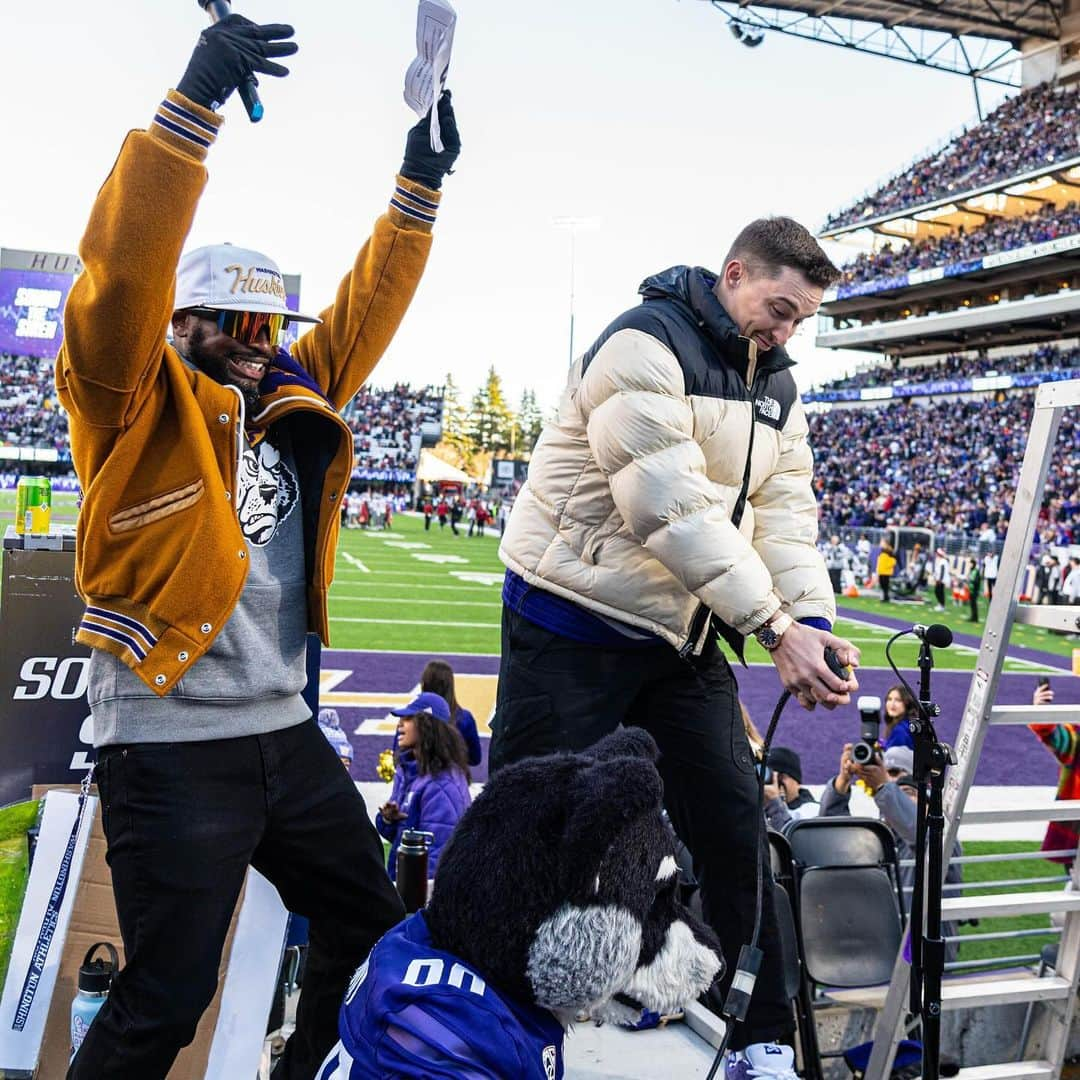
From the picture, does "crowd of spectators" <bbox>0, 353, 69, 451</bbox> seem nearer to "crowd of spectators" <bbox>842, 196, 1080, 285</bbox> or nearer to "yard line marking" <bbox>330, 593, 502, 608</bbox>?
"yard line marking" <bbox>330, 593, 502, 608</bbox>

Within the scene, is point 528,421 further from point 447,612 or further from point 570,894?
point 570,894

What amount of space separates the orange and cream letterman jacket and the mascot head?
27.6 inches

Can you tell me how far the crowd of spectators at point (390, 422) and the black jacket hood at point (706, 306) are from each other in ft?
182

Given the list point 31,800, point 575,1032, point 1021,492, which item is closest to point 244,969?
point 31,800

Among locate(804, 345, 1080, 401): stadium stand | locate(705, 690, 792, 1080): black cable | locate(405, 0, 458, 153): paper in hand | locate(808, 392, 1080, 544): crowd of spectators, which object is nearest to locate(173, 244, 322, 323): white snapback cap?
locate(405, 0, 458, 153): paper in hand

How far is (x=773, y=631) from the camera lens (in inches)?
97.6

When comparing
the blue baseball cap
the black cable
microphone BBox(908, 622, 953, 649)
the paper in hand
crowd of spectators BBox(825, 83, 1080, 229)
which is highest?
crowd of spectators BBox(825, 83, 1080, 229)

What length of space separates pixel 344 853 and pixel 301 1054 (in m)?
0.50

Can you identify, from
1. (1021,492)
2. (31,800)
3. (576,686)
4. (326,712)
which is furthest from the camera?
(326,712)

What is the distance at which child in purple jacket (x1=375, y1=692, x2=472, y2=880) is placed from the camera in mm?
4914

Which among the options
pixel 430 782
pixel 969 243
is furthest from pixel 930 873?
pixel 969 243

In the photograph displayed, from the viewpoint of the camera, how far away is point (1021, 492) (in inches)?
116

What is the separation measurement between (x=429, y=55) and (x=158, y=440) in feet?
3.49

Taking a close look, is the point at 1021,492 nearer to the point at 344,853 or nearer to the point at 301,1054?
the point at 344,853
